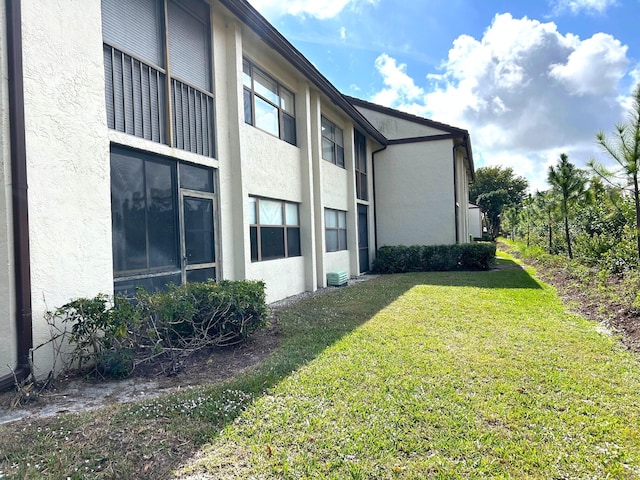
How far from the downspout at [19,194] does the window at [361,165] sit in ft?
41.2

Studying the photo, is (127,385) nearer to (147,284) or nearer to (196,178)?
(147,284)

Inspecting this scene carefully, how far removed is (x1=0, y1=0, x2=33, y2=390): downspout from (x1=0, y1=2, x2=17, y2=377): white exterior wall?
0.03 meters

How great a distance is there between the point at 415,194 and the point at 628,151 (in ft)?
30.4

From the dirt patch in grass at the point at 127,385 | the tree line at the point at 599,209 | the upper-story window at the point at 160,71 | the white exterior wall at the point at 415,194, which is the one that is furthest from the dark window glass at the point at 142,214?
the white exterior wall at the point at 415,194

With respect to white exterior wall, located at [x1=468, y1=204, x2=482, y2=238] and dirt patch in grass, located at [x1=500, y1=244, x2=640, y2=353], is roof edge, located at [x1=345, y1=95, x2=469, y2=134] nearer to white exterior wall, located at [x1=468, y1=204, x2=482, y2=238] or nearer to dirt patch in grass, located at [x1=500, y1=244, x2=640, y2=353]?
dirt patch in grass, located at [x1=500, y1=244, x2=640, y2=353]

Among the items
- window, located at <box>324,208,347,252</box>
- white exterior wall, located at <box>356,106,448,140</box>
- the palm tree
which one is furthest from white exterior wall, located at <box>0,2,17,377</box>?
the palm tree

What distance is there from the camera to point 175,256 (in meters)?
6.44

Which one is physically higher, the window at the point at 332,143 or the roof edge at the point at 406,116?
the roof edge at the point at 406,116

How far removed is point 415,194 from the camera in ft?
56.3

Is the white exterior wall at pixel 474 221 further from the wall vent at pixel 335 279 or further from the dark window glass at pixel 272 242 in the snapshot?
the dark window glass at pixel 272 242

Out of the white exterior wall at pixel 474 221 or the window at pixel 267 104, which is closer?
the window at pixel 267 104

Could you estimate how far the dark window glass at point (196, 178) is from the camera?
6.67 m

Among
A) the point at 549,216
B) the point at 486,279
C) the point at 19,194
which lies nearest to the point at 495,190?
the point at 549,216

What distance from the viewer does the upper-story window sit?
216 inches
